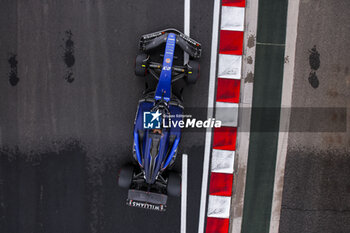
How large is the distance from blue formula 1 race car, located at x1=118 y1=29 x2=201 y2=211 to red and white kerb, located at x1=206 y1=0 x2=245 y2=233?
0.68m

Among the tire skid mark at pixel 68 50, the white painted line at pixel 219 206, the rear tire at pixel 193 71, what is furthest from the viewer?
the white painted line at pixel 219 206

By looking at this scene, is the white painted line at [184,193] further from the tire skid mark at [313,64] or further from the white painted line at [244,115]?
the tire skid mark at [313,64]

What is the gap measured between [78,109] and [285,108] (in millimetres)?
4303

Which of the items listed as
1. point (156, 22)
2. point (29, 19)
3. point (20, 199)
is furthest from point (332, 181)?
point (29, 19)

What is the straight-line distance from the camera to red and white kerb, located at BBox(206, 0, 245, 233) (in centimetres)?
432

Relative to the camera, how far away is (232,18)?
432 centimetres

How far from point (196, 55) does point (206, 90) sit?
0.74m

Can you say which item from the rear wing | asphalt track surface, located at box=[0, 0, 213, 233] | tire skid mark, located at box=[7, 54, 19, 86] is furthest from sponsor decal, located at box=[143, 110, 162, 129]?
tire skid mark, located at box=[7, 54, 19, 86]

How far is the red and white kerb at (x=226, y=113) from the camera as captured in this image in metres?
4.32

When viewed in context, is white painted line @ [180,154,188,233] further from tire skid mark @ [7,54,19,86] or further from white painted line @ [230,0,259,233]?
tire skid mark @ [7,54,19,86]

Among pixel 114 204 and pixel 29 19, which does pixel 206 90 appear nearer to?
pixel 114 204

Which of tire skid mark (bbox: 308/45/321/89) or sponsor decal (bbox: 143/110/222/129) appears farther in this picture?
tire skid mark (bbox: 308/45/321/89)

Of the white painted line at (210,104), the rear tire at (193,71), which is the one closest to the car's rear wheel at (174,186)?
the white painted line at (210,104)

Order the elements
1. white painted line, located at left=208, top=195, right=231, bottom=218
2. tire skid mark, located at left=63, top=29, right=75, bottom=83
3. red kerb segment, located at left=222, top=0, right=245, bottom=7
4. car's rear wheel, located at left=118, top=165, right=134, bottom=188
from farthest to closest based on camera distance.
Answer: white painted line, located at left=208, top=195, right=231, bottom=218
tire skid mark, located at left=63, top=29, right=75, bottom=83
red kerb segment, located at left=222, top=0, right=245, bottom=7
car's rear wheel, located at left=118, top=165, right=134, bottom=188
